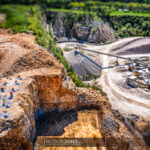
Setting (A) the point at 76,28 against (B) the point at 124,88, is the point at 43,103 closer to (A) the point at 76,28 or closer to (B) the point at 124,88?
(B) the point at 124,88

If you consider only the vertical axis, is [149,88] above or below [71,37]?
below

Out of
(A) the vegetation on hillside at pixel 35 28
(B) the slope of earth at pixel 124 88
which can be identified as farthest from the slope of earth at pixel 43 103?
(A) the vegetation on hillside at pixel 35 28

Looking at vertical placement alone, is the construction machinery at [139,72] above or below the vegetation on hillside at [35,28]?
Answer: below

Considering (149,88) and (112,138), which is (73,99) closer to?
(112,138)

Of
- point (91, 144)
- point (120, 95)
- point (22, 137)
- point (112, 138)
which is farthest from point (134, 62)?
point (22, 137)

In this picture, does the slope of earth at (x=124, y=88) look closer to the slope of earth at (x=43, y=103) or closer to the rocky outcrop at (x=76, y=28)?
the slope of earth at (x=43, y=103)

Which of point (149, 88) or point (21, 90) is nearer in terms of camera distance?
point (21, 90)
